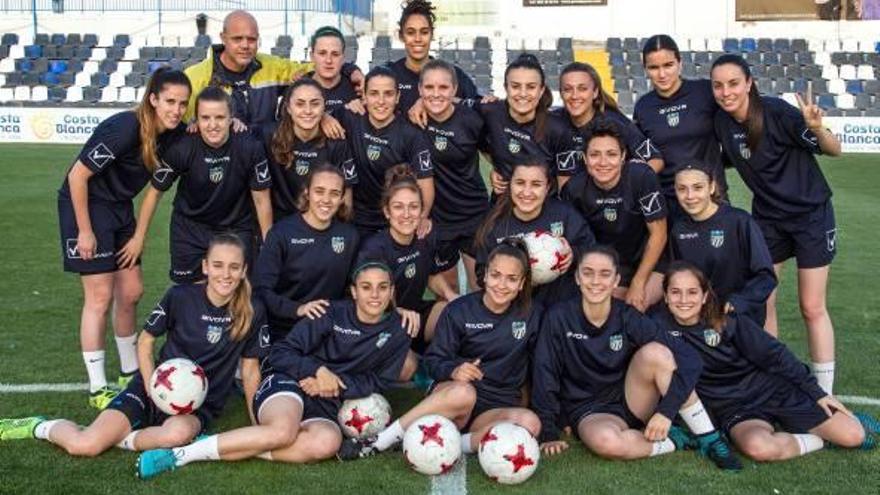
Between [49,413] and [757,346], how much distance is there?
3435mm

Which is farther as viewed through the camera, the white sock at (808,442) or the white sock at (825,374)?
the white sock at (825,374)

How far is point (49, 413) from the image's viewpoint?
15.5 feet

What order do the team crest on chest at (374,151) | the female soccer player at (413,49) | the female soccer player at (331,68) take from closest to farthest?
the team crest on chest at (374,151) → the female soccer player at (331,68) → the female soccer player at (413,49)

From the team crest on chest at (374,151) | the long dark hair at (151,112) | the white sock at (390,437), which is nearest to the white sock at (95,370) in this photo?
the long dark hair at (151,112)

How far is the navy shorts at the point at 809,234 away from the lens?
5000mm

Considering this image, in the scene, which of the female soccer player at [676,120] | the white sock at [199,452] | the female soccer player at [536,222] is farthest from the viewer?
the female soccer player at [676,120]

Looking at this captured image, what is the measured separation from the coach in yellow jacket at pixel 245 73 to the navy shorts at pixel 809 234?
2.61 metres

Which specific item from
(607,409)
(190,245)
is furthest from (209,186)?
(607,409)

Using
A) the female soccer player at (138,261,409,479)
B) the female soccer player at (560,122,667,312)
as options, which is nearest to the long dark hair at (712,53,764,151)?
the female soccer player at (560,122,667,312)

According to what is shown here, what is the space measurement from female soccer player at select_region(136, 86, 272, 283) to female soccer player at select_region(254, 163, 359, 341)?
1.16 ft

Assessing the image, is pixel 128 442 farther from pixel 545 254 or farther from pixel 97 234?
pixel 545 254

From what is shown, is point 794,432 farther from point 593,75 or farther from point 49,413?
point 49,413

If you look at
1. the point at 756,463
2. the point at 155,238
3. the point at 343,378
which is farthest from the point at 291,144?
the point at 155,238

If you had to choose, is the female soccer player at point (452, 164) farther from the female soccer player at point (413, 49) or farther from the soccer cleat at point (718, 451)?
the soccer cleat at point (718, 451)
